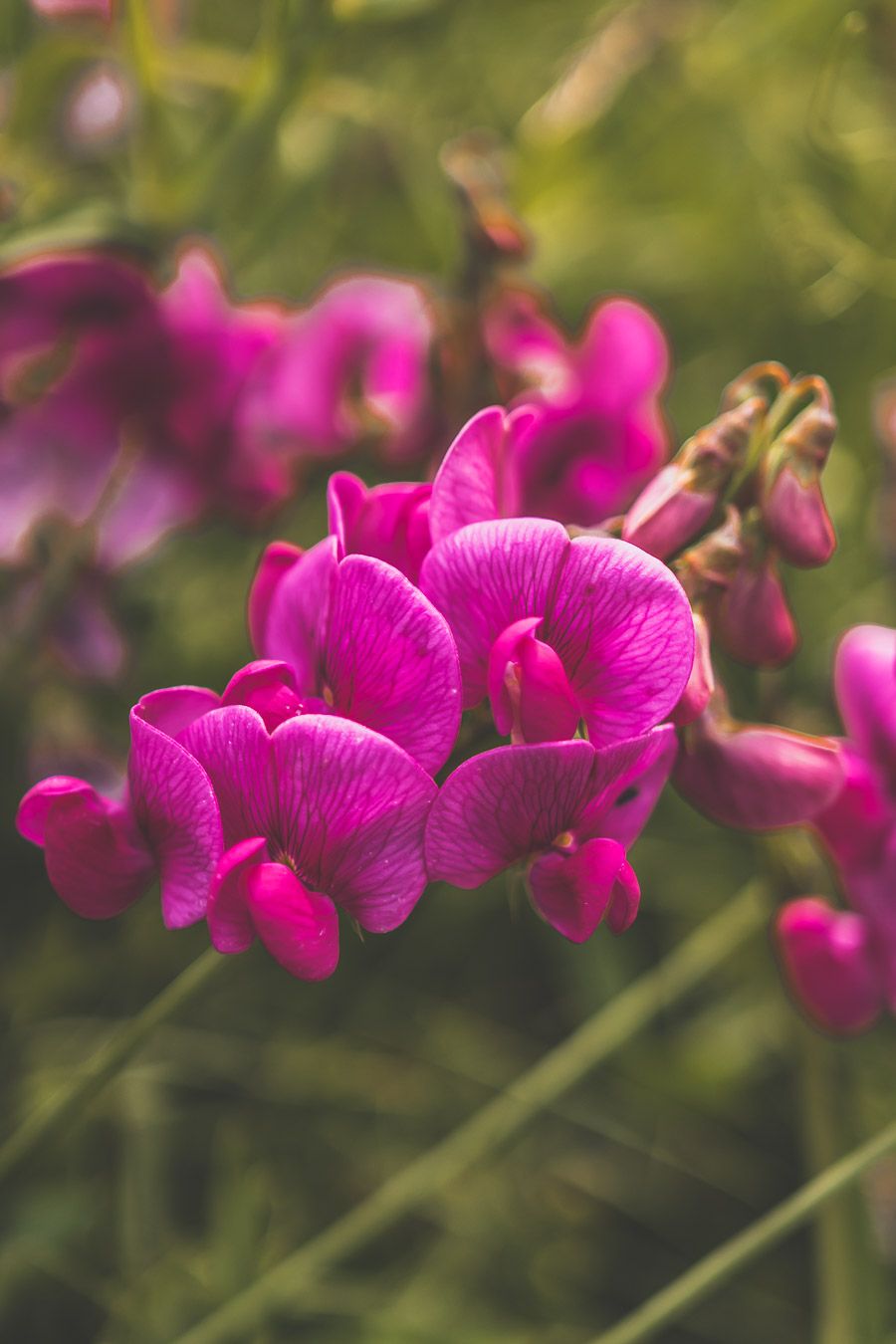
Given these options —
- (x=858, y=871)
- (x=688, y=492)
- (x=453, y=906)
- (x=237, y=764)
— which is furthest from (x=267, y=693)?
(x=453, y=906)

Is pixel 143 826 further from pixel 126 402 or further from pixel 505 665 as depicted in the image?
pixel 126 402

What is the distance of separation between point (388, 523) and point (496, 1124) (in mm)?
334

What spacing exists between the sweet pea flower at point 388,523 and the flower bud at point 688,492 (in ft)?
0.19

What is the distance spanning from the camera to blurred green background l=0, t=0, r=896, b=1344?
0.55 metres

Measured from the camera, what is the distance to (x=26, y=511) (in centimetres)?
60

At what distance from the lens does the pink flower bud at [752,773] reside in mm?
368

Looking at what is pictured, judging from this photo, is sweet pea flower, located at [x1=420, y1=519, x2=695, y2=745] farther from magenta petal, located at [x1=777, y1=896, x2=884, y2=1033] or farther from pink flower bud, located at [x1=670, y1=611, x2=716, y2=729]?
magenta petal, located at [x1=777, y1=896, x2=884, y2=1033]

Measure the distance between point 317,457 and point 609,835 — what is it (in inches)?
13.3

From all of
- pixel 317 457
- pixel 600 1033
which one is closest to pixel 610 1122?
pixel 600 1033

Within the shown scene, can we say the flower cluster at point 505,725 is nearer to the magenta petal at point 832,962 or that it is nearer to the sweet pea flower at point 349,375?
the magenta petal at point 832,962

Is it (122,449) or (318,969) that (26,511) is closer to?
(122,449)

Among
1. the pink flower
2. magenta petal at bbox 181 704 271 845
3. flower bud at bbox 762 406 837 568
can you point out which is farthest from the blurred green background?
magenta petal at bbox 181 704 271 845

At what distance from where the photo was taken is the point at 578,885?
32 centimetres

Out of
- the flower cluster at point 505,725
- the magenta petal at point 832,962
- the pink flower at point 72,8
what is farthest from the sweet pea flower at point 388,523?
the pink flower at point 72,8
